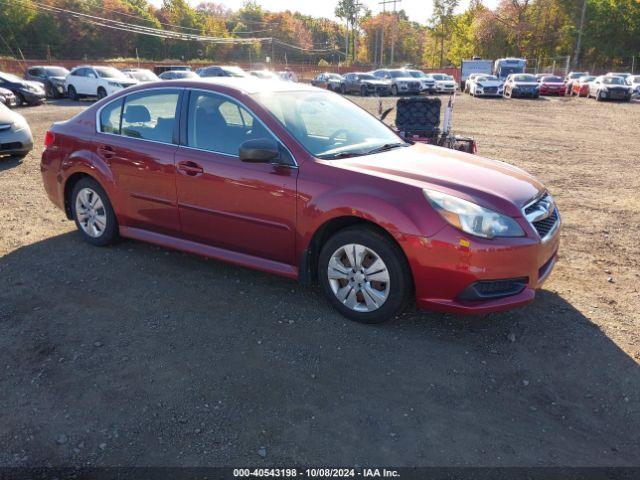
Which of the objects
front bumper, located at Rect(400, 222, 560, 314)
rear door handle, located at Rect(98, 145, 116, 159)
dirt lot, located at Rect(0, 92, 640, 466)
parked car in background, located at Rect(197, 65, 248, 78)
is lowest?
dirt lot, located at Rect(0, 92, 640, 466)

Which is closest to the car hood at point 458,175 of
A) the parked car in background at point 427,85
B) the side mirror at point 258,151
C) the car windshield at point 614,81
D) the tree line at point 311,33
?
the side mirror at point 258,151

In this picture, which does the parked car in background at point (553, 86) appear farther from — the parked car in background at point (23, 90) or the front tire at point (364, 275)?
the front tire at point (364, 275)

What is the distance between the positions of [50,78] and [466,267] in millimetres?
27661

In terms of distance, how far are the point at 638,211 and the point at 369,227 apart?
16.0 ft

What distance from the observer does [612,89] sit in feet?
94.2

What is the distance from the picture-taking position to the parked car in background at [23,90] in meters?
21.5

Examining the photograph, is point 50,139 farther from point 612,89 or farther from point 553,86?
point 553,86

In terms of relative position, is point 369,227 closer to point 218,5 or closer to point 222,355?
point 222,355

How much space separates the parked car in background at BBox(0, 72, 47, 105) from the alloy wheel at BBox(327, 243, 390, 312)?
2243 centimetres

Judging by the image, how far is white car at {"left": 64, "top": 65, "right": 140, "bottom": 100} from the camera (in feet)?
77.8

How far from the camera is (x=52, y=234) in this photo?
591 cm

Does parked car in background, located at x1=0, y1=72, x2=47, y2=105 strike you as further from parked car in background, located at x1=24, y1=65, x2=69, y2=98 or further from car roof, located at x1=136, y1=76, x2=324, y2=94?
car roof, located at x1=136, y1=76, x2=324, y2=94

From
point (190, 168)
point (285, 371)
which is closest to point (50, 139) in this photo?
point (190, 168)

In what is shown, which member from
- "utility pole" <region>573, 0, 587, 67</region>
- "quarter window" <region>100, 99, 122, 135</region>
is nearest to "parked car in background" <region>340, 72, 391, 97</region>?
"quarter window" <region>100, 99, 122, 135</region>
